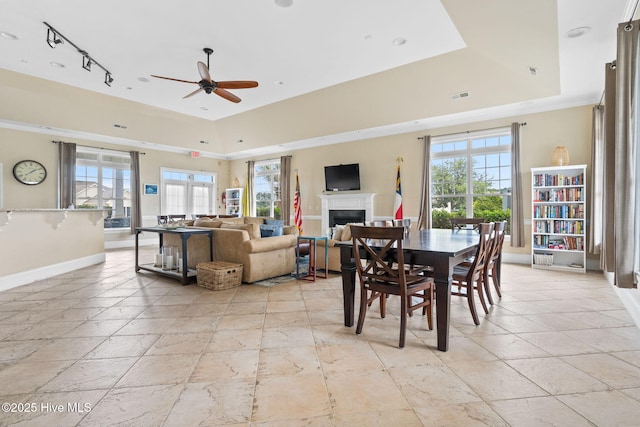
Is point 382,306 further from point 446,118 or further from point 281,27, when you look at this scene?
point 446,118

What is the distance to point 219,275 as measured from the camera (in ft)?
13.4

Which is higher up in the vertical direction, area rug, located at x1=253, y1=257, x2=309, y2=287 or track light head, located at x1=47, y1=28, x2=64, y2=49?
track light head, located at x1=47, y1=28, x2=64, y2=49

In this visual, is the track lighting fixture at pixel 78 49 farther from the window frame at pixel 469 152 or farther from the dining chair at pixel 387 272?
the window frame at pixel 469 152

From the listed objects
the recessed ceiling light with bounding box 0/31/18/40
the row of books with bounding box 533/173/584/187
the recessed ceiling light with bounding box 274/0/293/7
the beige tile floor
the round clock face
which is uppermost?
the recessed ceiling light with bounding box 0/31/18/40

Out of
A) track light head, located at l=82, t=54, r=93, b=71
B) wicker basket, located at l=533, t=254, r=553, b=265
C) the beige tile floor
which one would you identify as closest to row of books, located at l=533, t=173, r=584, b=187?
wicker basket, located at l=533, t=254, r=553, b=265

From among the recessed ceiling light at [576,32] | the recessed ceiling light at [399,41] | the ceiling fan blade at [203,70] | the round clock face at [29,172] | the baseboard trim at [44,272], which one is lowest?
the baseboard trim at [44,272]

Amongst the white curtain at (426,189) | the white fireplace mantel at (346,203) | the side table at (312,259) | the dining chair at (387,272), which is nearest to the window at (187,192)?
the white fireplace mantel at (346,203)

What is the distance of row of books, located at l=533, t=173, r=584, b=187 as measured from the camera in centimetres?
528

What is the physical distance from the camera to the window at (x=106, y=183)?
789cm

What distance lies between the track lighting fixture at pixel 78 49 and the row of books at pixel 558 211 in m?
8.07

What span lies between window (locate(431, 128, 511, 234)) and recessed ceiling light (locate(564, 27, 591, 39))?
287 cm

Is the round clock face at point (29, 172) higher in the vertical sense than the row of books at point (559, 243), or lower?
higher

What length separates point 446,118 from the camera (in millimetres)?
6418

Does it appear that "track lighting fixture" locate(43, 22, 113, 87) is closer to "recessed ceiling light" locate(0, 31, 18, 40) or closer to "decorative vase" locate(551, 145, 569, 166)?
"recessed ceiling light" locate(0, 31, 18, 40)
